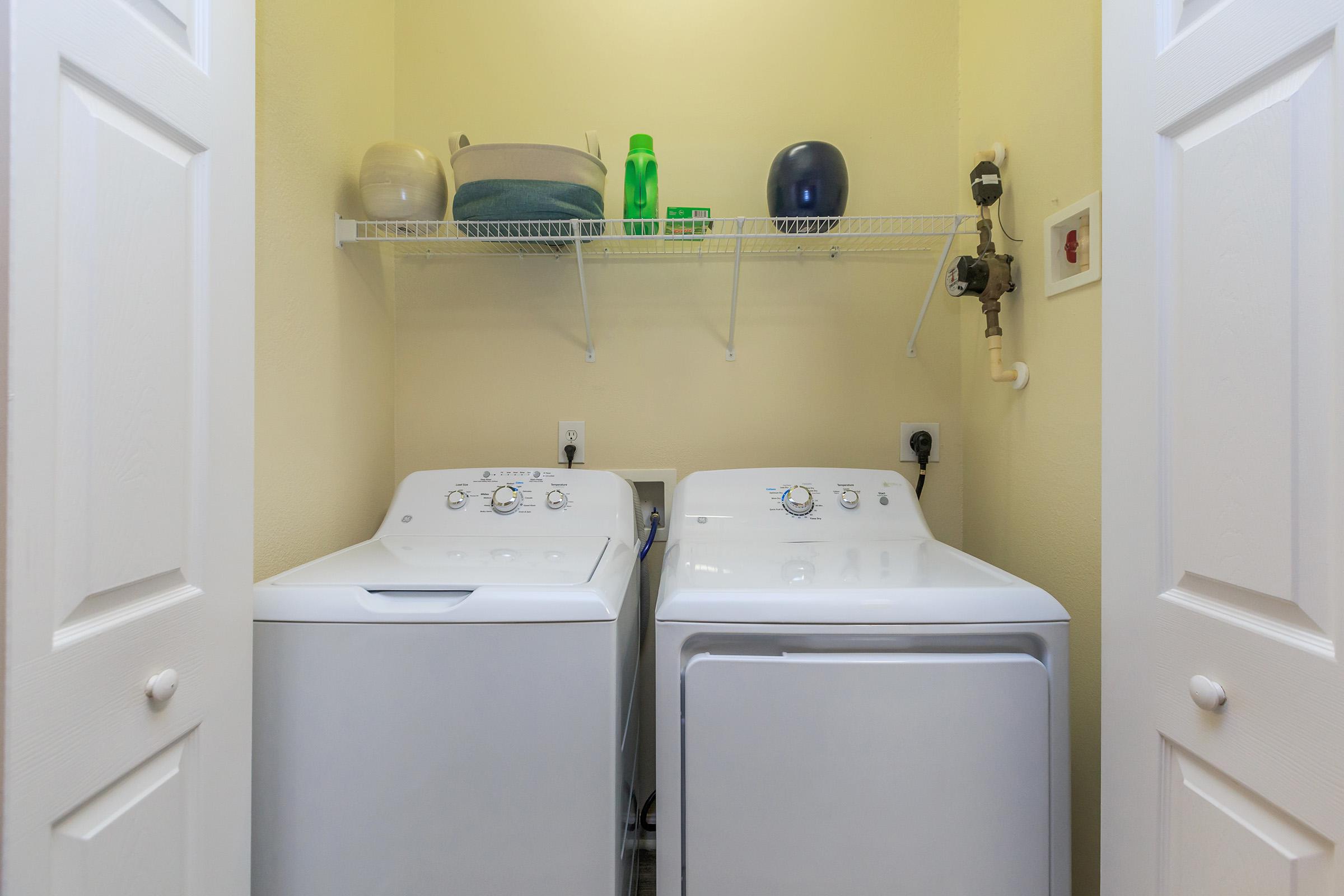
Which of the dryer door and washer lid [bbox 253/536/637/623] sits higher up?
washer lid [bbox 253/536/637/623]

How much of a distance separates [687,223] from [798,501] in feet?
2.30

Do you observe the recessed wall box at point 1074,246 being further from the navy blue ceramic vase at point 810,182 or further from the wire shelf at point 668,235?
the navy blue ceramic vase at point 810,182

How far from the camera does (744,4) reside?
1677 mm

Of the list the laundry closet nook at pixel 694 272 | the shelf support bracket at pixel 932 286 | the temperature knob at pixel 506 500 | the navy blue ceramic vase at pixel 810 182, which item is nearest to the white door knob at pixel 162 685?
the temperature knob at pixel 506 500

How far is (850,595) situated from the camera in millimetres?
899

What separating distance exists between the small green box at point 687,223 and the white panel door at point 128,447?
0.84 metres

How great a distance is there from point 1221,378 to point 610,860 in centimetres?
93

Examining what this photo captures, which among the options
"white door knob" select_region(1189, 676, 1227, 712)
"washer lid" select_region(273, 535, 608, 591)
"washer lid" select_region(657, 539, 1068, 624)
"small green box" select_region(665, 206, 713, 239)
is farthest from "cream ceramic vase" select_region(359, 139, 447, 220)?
"white door knob" select_region(1189, 676, 1227, 712)

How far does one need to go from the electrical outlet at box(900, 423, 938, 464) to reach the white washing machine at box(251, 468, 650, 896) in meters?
1.08

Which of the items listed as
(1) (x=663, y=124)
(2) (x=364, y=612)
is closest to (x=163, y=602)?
(2) (x=364, y=612)

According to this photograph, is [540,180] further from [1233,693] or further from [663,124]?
[1233,693]

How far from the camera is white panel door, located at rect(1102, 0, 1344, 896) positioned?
21.4 inches

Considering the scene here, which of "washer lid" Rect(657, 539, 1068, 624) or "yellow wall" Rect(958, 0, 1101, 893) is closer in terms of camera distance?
"washer lid" Rect(657, 539, 1068, 624)

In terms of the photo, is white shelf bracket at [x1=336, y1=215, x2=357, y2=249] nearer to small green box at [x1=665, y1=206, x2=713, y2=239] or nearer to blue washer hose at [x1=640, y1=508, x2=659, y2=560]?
small green box at [x1=665, y1=206, x2=713, y2=239]
